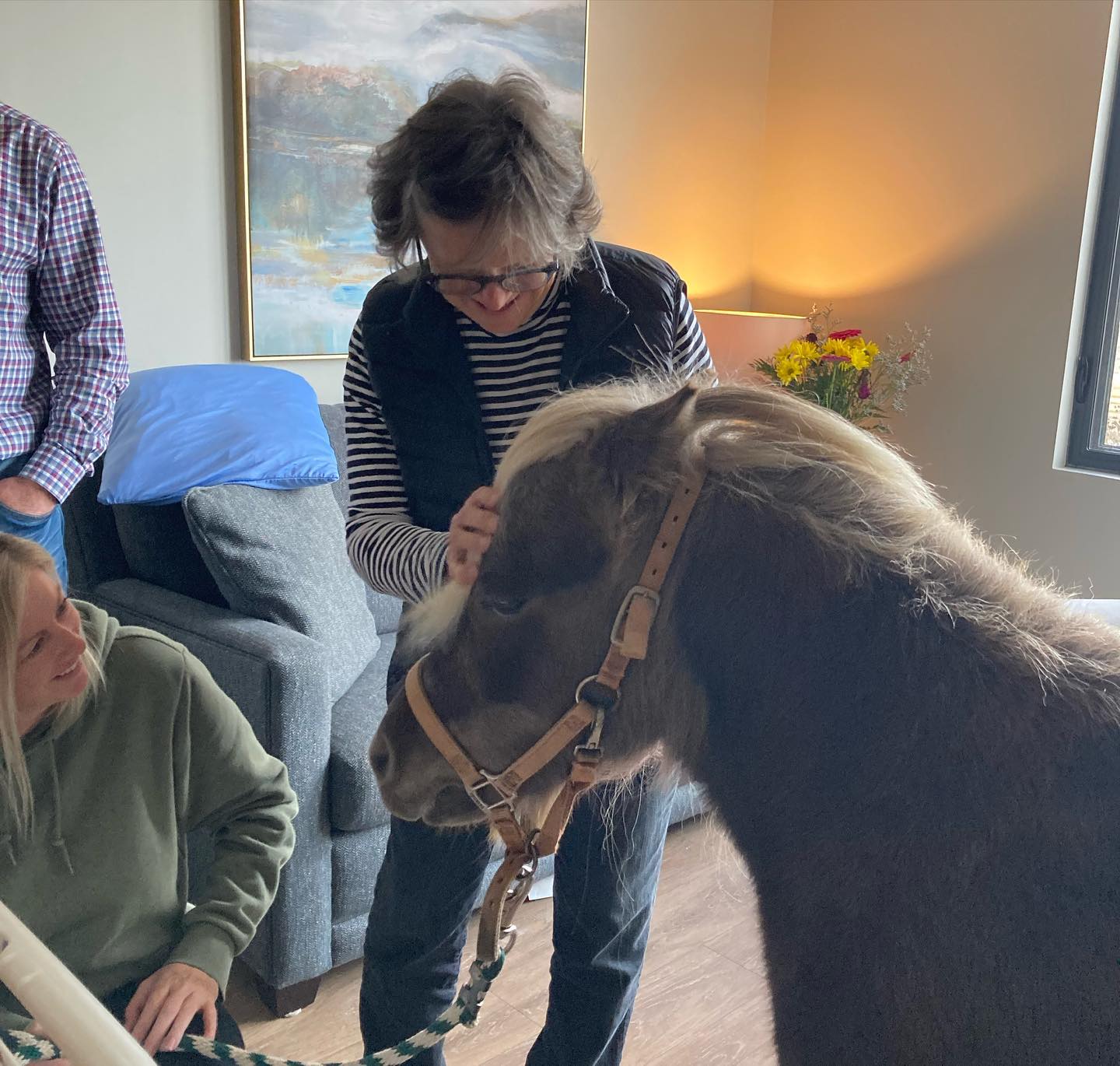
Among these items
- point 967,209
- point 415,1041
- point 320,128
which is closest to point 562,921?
point 415,1041

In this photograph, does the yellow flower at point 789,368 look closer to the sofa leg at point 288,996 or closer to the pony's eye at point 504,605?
the sofa leg at point 288,996

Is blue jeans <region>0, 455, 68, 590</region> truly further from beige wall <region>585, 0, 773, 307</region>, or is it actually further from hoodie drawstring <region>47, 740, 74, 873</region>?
beige wall <region>585, 0, 773, 307</region>

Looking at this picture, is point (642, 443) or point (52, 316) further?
point (52, 316)

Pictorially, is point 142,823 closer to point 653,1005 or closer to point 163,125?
point 653,1005

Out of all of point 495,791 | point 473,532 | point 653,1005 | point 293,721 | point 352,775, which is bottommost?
point 653,1005

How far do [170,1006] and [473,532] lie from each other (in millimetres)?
610

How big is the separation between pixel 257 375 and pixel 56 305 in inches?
26.6

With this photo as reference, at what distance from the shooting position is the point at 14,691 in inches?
40.1

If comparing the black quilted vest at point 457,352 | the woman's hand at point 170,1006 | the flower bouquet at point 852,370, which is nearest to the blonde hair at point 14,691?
the woman's hand at point 170,1006

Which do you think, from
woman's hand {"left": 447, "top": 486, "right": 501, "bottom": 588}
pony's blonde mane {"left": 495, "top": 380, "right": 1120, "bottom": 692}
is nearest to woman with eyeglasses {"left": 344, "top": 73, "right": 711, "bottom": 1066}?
woman's hand {"left": 447, "top": 486, "right": 501, "bottom": 588}

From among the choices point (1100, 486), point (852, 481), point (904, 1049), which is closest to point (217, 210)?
point (852, 481)

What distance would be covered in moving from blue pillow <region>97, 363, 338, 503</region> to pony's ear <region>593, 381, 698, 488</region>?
5.20 ft

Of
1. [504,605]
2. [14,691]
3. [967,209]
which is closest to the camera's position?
[504,605]

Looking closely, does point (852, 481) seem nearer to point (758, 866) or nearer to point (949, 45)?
point (758, 866)
